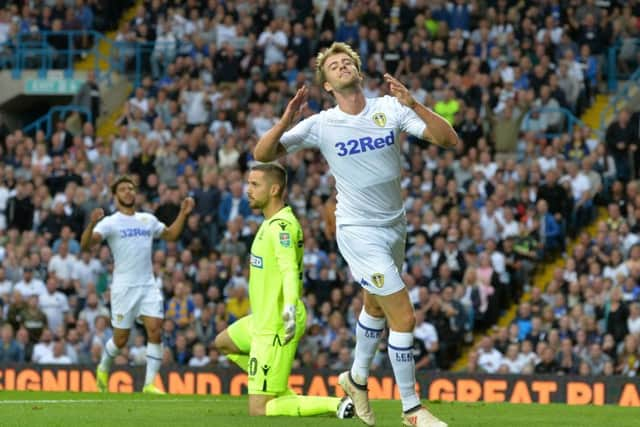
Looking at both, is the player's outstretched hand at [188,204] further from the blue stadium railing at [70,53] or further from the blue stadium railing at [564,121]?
the blue stadium railing at [70,53]

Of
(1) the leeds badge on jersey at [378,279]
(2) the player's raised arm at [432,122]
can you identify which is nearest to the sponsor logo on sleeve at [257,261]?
(1) the leeds badge on jersey at [378,279]

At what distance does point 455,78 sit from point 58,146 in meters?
8.05

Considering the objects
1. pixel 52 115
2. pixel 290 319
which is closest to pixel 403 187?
pixel 52 115

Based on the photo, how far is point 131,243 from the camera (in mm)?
19016

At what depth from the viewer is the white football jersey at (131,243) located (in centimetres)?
1894

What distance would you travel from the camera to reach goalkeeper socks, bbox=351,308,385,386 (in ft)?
39.8

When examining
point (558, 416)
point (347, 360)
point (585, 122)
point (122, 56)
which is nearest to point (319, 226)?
point (347, 360)

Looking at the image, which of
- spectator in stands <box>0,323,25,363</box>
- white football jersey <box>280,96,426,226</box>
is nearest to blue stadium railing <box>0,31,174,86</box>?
spectator in stands <box>0,323,25,363</box>

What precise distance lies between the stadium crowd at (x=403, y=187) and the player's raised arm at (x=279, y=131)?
1141 cm

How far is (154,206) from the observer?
27.2 meters

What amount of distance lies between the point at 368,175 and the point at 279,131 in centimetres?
81

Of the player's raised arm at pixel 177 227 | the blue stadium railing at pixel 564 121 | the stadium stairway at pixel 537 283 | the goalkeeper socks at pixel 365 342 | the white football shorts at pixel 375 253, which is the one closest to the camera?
the white football shorts at pixel 375 253

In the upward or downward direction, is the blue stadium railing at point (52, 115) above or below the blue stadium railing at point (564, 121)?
above

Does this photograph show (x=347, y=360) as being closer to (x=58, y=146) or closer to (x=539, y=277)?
(x=539, y=277)
